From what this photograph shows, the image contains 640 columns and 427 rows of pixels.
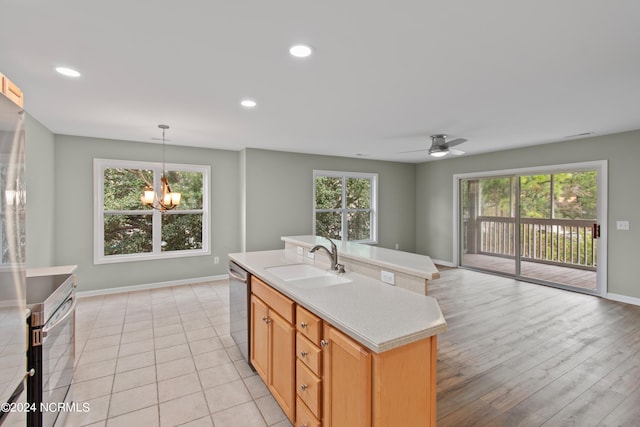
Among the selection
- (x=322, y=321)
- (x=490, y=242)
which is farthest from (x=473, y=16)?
(x=490, y=242)

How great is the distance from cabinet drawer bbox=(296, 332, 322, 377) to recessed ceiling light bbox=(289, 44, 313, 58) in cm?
180

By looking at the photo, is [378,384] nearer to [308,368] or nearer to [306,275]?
[308,368]

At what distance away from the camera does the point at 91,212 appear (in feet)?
15.0

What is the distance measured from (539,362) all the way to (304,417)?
2.23m

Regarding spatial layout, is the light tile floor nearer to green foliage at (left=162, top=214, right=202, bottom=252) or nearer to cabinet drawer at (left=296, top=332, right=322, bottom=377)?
cabinet drawer at (left=296, top=332, right=322, bottom=377)

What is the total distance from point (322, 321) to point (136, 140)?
4.71m

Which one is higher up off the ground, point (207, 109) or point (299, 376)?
point (207, 109)

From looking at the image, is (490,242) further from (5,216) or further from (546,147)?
(5,216)

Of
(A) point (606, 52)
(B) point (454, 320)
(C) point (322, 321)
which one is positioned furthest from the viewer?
(B) point (454, 320)

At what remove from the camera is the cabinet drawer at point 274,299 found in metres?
1.81

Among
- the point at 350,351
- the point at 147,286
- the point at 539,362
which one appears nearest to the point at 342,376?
the point at 350,351

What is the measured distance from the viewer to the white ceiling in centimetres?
163

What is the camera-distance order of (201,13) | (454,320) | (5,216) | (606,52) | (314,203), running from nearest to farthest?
(5,216) → (201,13) → (606,52) → (454,320) → (314,203)

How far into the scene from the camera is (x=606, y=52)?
2.04 metres
